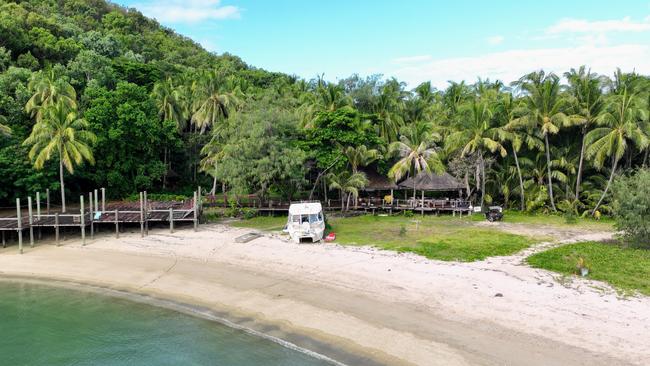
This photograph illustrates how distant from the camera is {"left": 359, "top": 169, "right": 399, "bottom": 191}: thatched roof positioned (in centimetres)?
3512

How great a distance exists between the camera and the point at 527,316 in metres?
13.6

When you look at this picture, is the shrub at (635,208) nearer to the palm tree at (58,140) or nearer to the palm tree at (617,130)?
the palm tree at (617,130)

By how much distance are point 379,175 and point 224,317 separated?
2322 cm

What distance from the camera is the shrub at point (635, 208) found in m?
20.9

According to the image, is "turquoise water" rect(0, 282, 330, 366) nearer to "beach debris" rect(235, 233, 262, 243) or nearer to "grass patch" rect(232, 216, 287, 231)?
"beach debris" rect(235, 233, 262, 243)

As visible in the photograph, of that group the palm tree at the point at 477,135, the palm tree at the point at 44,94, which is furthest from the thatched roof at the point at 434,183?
the palm tree at the point at 44,94

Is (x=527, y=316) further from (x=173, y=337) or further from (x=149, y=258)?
(x=149, y=258)

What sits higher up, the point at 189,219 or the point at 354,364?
the point at 189,219

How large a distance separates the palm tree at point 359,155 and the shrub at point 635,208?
50.9 feet

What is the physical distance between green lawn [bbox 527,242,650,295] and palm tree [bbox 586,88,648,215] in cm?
903

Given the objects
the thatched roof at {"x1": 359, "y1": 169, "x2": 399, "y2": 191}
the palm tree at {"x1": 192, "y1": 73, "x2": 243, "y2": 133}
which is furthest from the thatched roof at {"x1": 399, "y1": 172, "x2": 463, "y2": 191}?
the palm tree at {"x1": 192, "y1": 73, "x2": 243, "y2": 133}

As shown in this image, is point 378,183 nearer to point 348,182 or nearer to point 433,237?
point 348,182

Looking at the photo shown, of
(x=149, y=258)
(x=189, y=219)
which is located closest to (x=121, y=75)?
(x=189, y=219)

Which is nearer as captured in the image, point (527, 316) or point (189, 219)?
point (527, 316)
